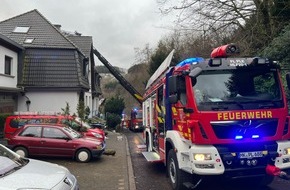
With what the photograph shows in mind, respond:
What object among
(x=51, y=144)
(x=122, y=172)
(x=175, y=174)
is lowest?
(x=122, y=172)

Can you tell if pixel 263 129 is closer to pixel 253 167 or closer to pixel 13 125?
pixel 253 167

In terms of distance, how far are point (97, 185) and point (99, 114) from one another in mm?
30882

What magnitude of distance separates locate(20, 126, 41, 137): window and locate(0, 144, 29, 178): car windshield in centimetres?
715

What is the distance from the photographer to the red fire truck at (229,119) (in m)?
6.93

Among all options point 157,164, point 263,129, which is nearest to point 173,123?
point 263,129

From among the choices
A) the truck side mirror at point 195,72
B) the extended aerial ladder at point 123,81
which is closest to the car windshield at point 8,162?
the truck side mirror at point 195,72

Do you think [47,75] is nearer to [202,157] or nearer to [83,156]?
[83,156]

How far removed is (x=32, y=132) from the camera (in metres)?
13.5

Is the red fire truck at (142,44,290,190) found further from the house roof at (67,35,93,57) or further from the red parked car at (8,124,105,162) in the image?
the house roof at (67,35,93,57)

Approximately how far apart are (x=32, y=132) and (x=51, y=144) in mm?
946

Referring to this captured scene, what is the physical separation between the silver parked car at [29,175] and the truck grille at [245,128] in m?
2.99

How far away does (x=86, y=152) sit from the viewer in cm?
1327

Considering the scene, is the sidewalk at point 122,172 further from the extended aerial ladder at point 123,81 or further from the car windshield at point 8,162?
the extended aerial ladder at point 123,81

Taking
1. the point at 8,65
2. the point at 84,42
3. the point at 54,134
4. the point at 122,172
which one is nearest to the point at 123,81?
the point at 84,42
